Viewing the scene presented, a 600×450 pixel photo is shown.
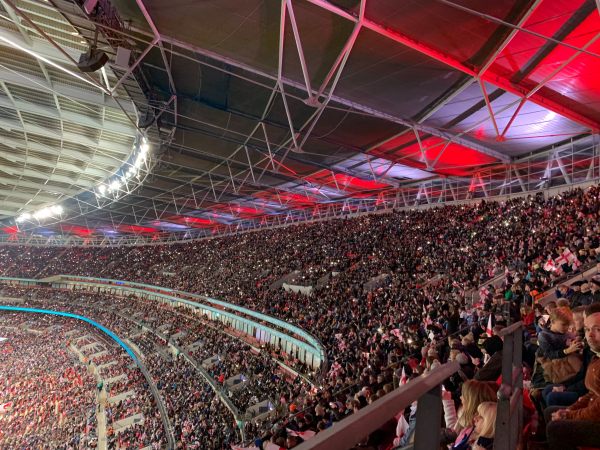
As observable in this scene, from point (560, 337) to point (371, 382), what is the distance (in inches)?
168

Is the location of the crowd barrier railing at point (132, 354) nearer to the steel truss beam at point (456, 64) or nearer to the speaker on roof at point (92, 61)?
the speaker on roof at point (92, 61)

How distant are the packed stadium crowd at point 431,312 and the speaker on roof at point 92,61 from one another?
9.25 meters

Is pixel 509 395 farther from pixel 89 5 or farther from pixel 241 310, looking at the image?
pixel 241 310

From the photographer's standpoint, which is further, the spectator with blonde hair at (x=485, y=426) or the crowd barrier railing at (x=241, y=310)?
the crowd barrier railing at (x=241, y=310)

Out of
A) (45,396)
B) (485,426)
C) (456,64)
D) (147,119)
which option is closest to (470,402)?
(485,426)

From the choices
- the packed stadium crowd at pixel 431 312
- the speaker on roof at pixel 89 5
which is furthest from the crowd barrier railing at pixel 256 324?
the speaker on roof at pixel 89 5

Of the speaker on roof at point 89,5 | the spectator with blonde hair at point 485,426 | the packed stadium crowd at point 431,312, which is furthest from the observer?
the speaker on roof at point 89,5

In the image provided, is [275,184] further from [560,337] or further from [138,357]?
[560,337]

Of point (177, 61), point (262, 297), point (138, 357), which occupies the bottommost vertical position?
point (138, 357)

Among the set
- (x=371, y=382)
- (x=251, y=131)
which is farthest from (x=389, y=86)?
(x=371, y=382)

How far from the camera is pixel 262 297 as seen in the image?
25.0 metres

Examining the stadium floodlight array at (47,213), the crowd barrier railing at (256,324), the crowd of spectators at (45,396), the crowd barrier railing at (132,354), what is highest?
the stadium floodlight array at (47,213)

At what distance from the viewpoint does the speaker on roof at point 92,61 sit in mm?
9109

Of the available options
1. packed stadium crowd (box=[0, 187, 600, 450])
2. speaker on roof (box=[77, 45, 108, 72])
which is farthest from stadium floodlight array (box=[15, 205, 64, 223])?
speaker on roof (box=[77, 45, 108, 72])
